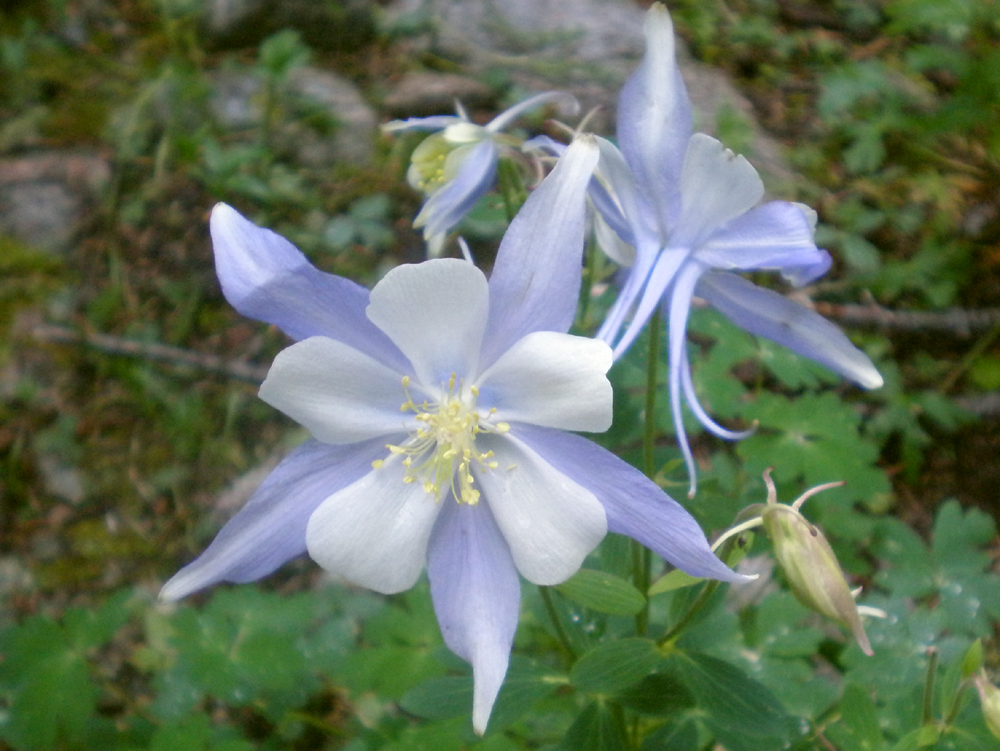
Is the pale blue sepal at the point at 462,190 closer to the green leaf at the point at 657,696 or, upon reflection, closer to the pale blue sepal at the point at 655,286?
the pale blue sepal at the point at 655,286

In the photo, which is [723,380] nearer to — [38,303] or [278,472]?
[278,472]

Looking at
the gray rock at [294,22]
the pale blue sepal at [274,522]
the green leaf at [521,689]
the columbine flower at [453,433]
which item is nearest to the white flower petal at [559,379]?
the columbine flower at [453,433]

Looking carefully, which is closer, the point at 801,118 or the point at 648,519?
the point at 648,519

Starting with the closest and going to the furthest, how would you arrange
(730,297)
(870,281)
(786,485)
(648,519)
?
(648,519)
(730,297)
(786,485)
(870,281)

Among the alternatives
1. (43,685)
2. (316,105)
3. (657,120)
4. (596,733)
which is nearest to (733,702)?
(596,733)

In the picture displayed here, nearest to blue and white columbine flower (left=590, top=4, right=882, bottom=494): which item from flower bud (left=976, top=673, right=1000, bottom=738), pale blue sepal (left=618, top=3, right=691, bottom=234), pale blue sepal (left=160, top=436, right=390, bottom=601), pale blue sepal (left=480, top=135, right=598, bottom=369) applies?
pale blue sepal (left=618, top=3, right=691, bottom=234)

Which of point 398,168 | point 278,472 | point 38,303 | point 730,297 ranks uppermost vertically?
point 730,297

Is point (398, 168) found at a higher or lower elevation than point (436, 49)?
lower

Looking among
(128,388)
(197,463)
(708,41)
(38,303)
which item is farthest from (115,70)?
(708,41)

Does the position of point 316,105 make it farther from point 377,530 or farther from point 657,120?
point 377,530
